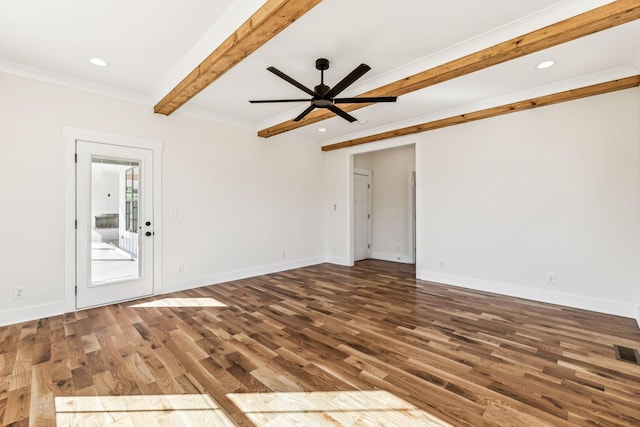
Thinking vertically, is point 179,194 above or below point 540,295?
above

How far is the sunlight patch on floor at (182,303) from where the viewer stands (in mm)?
3748

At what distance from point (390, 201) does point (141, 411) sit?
6.24 meters

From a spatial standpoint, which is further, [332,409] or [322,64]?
[322,64]

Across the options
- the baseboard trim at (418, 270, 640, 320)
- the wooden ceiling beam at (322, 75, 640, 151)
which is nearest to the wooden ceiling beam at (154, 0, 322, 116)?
the wooden ceiling beam at (322, 75, 640, 151)

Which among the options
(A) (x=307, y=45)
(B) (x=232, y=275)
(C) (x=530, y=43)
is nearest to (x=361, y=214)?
(B) (x=232, y=275)

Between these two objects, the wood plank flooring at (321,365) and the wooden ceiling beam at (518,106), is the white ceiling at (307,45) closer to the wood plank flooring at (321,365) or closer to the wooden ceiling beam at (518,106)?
the wooden ceiling beam at (518,106)

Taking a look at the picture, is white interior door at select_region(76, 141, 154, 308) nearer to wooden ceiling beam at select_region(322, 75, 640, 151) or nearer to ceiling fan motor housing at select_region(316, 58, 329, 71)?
ceiling fan motor housing at select_region(316, 58, 329, 71)

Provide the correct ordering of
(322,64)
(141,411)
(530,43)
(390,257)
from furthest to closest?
(390,257), (322,64), (530,43), (141,411)

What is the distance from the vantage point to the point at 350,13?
2.31 meters

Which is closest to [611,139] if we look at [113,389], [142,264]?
[113,389]

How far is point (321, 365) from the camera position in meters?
2.33

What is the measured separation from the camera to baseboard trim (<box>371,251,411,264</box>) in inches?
267

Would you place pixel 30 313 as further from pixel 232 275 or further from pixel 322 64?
pixel 322 64

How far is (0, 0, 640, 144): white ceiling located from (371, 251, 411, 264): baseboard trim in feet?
12.6
